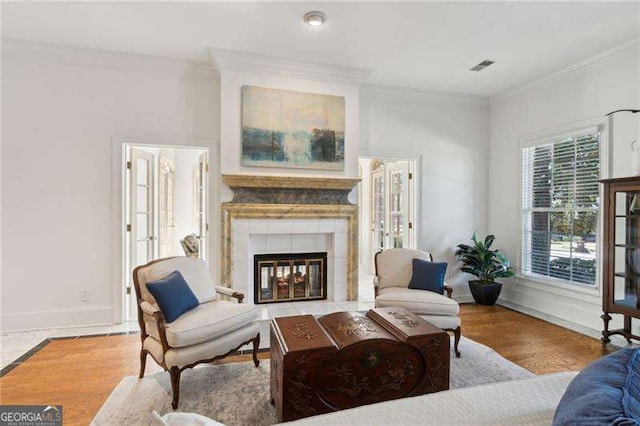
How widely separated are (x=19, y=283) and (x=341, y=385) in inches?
145

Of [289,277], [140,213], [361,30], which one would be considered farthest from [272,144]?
[140,213]

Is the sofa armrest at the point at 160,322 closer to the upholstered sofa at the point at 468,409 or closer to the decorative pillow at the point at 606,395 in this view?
the upholstered sofa at the point at 468,409

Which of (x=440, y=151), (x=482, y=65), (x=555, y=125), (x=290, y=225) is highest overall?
(x=482, y=65)

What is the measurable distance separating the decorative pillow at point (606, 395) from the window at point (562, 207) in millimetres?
3424

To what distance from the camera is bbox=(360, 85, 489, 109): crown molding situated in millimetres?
4598

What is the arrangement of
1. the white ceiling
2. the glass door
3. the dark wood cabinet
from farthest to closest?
the glass door
the dark wood cabinet
the white ceiling

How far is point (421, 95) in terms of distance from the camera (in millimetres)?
4773

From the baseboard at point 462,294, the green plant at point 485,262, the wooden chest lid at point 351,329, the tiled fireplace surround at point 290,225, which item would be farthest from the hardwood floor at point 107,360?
the tiled fireplace surround at point 290,225

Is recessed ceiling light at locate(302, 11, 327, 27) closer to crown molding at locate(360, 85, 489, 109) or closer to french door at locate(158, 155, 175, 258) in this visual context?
crown molding at locate(360, 85, 489, 109)

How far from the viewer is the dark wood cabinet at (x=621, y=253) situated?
311 cm

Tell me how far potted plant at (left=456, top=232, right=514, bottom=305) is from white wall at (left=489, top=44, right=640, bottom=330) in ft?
1.09

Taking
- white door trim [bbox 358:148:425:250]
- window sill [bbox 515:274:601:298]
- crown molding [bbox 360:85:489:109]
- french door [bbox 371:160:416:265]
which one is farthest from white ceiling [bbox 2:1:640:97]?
window sill [bbox 515:274:601:298]

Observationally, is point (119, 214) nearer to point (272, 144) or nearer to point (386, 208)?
point (272, 144)

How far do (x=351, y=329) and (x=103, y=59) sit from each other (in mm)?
3851
